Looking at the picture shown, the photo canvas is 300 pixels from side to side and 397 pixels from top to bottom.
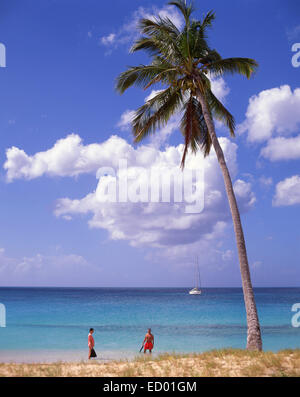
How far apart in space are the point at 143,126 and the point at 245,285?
7219 mm

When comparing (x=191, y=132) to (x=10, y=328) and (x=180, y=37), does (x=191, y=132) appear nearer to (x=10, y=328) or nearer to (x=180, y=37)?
(x=180, y=37)

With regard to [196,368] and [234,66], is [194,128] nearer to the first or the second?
[234,66]

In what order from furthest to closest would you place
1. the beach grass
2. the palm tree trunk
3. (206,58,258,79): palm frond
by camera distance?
(206,58,258,79): palm frond < the palm tree trunk < the beach grass

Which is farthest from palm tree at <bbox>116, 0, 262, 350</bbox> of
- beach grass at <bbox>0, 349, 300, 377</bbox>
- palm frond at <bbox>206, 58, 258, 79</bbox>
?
beach grass at <bbox>0, 349, 300, 377</bbox>

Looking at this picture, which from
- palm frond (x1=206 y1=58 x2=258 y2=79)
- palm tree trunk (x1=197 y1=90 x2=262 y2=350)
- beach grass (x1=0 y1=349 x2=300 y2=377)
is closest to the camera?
beach grass (x1=0 y1=349 x2=300 y2=377)

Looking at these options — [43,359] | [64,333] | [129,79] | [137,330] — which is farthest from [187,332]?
[129,79]

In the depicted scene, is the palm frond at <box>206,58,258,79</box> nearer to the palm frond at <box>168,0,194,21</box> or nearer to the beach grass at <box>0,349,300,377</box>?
the palm frond at <box>168,0,194,21</box>

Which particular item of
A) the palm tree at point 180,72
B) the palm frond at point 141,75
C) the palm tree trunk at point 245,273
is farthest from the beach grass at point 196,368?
the palm frond at point 141,75

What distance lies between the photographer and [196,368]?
907 cm

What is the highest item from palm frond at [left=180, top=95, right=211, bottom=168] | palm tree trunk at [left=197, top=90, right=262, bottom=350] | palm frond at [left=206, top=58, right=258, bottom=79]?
palm frond at [left=206, top=58, right=258, bottom=79]

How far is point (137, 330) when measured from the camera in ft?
105

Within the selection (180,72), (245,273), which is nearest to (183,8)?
(180,72)

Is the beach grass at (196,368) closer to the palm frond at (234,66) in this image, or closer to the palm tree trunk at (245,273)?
the palm tree trunk at (245,273)

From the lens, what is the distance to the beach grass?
8594 mm
